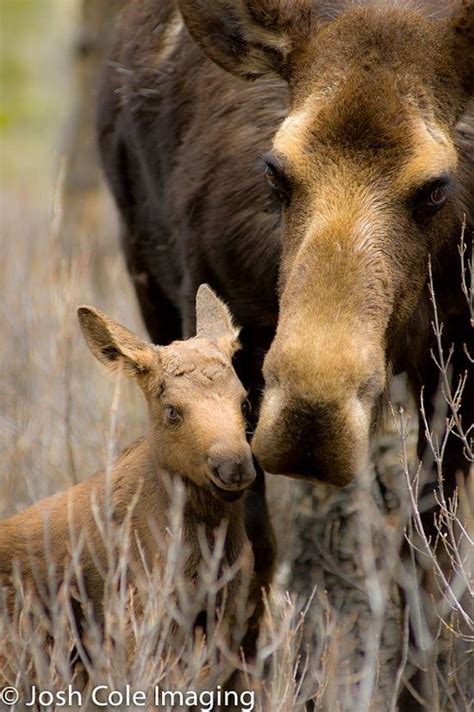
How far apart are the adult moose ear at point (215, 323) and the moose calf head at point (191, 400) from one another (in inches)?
0.4

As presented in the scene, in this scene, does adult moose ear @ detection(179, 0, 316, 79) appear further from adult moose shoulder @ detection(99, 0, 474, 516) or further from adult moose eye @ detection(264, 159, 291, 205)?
adult moose eye @ detection(264, 159, 291, 205)

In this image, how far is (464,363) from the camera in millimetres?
5254

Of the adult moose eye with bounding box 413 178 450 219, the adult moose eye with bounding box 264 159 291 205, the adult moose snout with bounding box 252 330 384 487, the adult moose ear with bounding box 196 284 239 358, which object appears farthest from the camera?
the adult moose ear with bounding box 196 284 239 358

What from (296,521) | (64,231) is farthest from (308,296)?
(64,231)

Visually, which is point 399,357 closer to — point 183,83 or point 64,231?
point 183,83

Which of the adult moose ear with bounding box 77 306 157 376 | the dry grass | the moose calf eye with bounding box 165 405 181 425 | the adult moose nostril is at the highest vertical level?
the adult moose ear with bounding box 77 306 157 376

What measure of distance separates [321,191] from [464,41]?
732 mm

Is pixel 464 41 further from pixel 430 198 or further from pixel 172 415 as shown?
pixel 172 415

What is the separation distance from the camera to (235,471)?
159 inches

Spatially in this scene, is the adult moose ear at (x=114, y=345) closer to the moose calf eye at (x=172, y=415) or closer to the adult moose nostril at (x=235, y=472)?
the moose calf eye at (x=172, y=415)

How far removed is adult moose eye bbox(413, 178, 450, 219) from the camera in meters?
4.25

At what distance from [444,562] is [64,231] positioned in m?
7.13

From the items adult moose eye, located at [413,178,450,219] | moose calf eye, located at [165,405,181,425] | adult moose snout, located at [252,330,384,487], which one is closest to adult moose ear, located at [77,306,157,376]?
moose calf eye, located at [165,405,181,425]

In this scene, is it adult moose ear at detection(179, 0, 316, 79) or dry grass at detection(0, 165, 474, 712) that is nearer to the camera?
dry grass at detection(0, 165, 474, 712)
